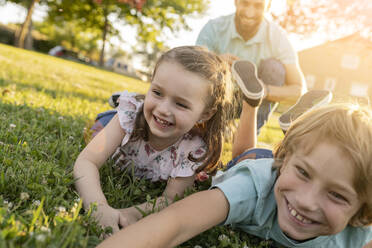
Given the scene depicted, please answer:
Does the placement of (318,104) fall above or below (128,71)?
above

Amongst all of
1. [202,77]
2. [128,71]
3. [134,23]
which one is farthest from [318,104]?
[128,71]

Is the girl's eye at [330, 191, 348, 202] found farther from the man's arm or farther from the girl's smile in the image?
the man's arm

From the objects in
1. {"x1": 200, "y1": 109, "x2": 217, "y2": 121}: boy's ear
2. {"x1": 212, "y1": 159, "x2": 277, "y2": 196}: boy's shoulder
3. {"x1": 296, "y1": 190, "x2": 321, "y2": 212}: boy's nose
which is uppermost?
{"x1": 200, "y1": 109, "x2": 217, "y2": 121}: boy's ear

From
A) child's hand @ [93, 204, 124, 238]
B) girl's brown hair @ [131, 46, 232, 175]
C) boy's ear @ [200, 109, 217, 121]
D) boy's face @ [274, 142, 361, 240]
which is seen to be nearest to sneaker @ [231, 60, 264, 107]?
girl's brown hair @ [131, 46, 232, 175]

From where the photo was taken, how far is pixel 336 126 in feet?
5.74

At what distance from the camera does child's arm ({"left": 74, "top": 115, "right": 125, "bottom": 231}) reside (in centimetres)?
182

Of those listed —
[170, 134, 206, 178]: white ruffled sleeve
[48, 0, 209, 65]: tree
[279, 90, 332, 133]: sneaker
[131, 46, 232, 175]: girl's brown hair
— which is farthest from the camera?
[48, 0, 209, 65]: tree

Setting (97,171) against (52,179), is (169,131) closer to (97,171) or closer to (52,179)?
(97,171)

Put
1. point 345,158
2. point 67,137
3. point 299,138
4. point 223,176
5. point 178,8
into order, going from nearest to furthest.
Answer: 1. point 345,158
2. point 299,138
3. point 223,176
4. point 67,137
5. point 178,8

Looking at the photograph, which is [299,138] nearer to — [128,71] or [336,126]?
[336,126]

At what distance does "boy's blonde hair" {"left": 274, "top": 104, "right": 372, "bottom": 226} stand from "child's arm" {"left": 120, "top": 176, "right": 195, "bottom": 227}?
0.78 m

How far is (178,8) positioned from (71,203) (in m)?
26.3

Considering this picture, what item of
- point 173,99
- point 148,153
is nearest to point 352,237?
point 173,99

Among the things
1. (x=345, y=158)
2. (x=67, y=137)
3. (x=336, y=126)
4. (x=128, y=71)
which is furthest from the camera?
(x=128, y=71)
